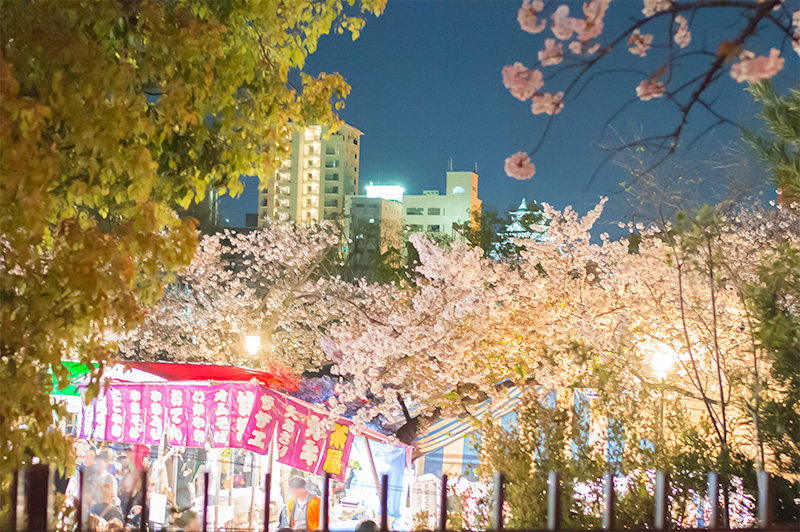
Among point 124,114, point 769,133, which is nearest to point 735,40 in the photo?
point 124,114

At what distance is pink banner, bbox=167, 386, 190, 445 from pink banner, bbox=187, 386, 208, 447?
0.08 meters

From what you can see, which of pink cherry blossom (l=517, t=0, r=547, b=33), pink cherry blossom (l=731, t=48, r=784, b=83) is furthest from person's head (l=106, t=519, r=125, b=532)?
pink cherry blossom (l=731, t=48, r=784, b=83)

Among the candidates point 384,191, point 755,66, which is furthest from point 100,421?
point 384,191

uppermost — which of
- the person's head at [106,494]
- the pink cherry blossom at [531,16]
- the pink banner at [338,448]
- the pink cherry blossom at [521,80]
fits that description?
the pink cherry blossom at [531,16]

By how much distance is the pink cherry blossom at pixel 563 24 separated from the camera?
2.15 metres

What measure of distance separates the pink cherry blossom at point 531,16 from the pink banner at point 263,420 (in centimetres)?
710

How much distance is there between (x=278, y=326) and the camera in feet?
58.6

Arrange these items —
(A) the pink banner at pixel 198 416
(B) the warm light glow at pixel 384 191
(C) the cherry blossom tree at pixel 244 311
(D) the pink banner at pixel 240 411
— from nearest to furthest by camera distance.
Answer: (D) the pink banner at pixel 240 411 → (A) the pink banner at pixel 198 416 → (C) the cherry blossom tree at pixel 244 311 → (B) the warm light glow at pixel 384 191

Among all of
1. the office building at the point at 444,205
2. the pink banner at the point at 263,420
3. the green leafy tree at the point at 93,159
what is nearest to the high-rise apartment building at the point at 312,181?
the office building at the point at 444,205

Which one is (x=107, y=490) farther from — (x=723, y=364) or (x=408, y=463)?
(x=723, y=364)

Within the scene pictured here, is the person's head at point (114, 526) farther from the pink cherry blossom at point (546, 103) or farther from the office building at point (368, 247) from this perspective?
the office building at point (368, 247)

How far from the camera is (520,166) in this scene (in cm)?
244

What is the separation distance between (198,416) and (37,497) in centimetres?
689

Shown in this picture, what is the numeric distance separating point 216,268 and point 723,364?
13.6 metres
